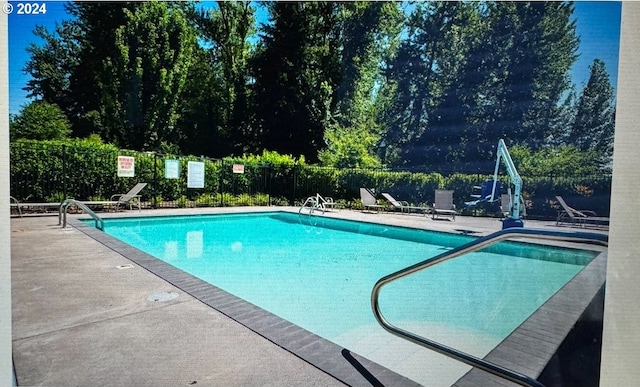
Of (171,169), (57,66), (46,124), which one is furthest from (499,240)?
(171,169)

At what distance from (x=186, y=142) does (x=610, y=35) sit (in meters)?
10.5

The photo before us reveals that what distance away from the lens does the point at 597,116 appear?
3648 mm

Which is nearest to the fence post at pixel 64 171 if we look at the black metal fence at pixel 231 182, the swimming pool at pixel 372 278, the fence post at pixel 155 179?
the black metal fence at pixel 231 182

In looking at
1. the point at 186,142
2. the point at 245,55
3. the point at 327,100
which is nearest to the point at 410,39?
the point at 327,100

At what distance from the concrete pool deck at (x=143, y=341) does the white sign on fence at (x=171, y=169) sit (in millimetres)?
5545

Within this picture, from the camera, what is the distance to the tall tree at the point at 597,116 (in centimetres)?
216

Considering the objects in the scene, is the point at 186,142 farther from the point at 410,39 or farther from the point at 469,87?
the point at 469,87

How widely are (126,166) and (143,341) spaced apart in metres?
7.22

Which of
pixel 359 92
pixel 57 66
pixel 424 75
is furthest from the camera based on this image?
pixel 359 92

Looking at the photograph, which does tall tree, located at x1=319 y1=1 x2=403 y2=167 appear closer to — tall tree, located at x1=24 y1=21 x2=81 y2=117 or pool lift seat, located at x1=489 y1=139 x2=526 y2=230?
pool lift seat, located at x1=489 y1=139 x2=526 y2=230

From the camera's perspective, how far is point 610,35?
1.88 metres

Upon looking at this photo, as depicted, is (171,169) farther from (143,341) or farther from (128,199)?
(143,341)

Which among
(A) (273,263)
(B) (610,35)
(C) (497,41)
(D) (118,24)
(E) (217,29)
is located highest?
(E) (217,29)

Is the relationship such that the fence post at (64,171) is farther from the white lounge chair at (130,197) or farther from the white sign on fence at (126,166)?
the white sign on fence at (126,166)
